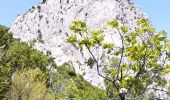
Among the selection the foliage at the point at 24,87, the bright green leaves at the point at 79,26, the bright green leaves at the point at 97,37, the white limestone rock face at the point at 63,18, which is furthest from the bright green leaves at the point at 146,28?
the white limestone rock face at the point at 63,18

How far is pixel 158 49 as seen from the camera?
20125 millimetres

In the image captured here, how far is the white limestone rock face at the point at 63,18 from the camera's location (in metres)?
167

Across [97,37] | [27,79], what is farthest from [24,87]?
[97,37]

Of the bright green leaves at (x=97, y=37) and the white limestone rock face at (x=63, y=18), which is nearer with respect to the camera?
the bright green leaves at (x=97, y=37)

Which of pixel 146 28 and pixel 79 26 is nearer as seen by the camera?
pixel 79 26

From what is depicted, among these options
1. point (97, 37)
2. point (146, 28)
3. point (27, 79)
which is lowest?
point (97, 37)

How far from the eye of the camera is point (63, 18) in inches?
7087

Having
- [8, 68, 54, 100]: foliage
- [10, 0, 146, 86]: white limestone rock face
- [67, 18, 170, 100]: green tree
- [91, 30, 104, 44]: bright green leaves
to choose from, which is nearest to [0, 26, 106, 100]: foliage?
[8, 68, 54, 100]: foliage

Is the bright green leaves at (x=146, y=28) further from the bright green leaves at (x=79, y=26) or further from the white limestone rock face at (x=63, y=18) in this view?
the white limestone rock face at (x=63, y=18)

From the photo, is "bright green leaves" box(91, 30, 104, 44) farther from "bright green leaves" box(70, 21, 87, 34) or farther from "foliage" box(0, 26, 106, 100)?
"foliage" box(0, 26, 106, 100)

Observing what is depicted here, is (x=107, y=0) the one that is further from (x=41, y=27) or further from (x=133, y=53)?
(x=133, y=53)

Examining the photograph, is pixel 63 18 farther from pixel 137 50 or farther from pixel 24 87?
pixel 137 50

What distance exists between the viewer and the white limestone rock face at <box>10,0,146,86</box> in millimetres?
166525

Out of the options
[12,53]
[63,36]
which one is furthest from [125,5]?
[12,53]
